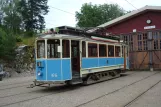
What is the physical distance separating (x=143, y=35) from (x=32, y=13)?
1476 inches

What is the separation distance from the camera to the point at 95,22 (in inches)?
2640

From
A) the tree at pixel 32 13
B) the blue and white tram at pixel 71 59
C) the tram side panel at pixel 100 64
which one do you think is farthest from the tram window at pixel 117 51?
the tree at pixel 32 13

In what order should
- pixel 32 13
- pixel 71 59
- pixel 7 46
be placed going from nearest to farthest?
pixel 71 59 < pixel 7 46 < pixel 32 13

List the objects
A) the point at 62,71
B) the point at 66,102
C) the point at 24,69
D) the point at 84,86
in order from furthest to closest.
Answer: the point at 24,69
the point at 84,86
the point at 62,71
the point at 66,102

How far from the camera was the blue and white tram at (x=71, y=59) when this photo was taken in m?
12.3

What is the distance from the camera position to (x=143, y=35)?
26.6 meters

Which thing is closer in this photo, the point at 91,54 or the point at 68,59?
the point at 68,59

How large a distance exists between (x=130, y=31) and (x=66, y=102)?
64.0 feet

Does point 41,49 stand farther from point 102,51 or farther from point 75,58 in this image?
point 102,51

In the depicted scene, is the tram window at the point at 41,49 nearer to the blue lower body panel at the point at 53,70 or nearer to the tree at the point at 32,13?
the blue lower body panel at the point at 53,70

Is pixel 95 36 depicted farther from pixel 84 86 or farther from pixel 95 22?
pixel 95 22

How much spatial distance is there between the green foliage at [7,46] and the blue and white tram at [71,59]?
34.5ft

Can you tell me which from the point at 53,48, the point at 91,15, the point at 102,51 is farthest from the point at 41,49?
the point at 91,15

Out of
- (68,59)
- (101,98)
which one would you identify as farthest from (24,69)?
(101,98)
